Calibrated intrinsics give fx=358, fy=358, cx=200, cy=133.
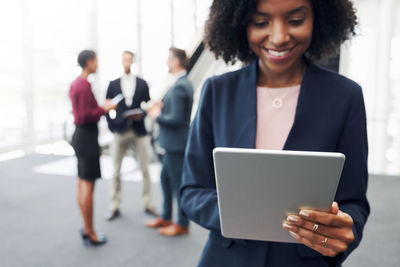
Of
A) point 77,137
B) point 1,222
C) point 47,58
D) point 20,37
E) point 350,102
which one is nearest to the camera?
A: point 350,102

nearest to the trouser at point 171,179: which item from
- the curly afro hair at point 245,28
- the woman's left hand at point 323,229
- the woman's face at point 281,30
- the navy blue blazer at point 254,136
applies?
the curly afro hair at point 245,28

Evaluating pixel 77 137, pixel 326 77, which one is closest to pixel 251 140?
pixel 326 77

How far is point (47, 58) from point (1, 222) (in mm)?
4852

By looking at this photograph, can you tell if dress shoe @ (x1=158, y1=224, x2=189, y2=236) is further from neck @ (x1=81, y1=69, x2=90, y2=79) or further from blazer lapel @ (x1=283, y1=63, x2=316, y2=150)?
blazer lapel @ (x1=283, y1=63, x2=316, y2=150)

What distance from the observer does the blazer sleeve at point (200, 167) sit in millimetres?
986

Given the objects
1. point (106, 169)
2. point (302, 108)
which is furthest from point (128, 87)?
point (302, 108)

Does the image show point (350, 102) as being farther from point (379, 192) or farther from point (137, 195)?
point (379, 192)

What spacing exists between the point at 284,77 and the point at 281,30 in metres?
0.15

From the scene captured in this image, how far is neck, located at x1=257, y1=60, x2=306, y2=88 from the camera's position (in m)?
1.02

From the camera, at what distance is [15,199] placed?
456cm

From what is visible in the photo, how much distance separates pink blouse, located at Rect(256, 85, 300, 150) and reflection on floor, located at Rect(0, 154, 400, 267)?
2201 millimetres

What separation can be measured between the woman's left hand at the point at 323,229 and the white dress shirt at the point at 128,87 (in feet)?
A: 10.6

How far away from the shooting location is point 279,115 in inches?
39.0

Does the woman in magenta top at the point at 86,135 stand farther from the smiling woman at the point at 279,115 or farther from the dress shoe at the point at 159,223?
the smiling woman at the point at 279,115
